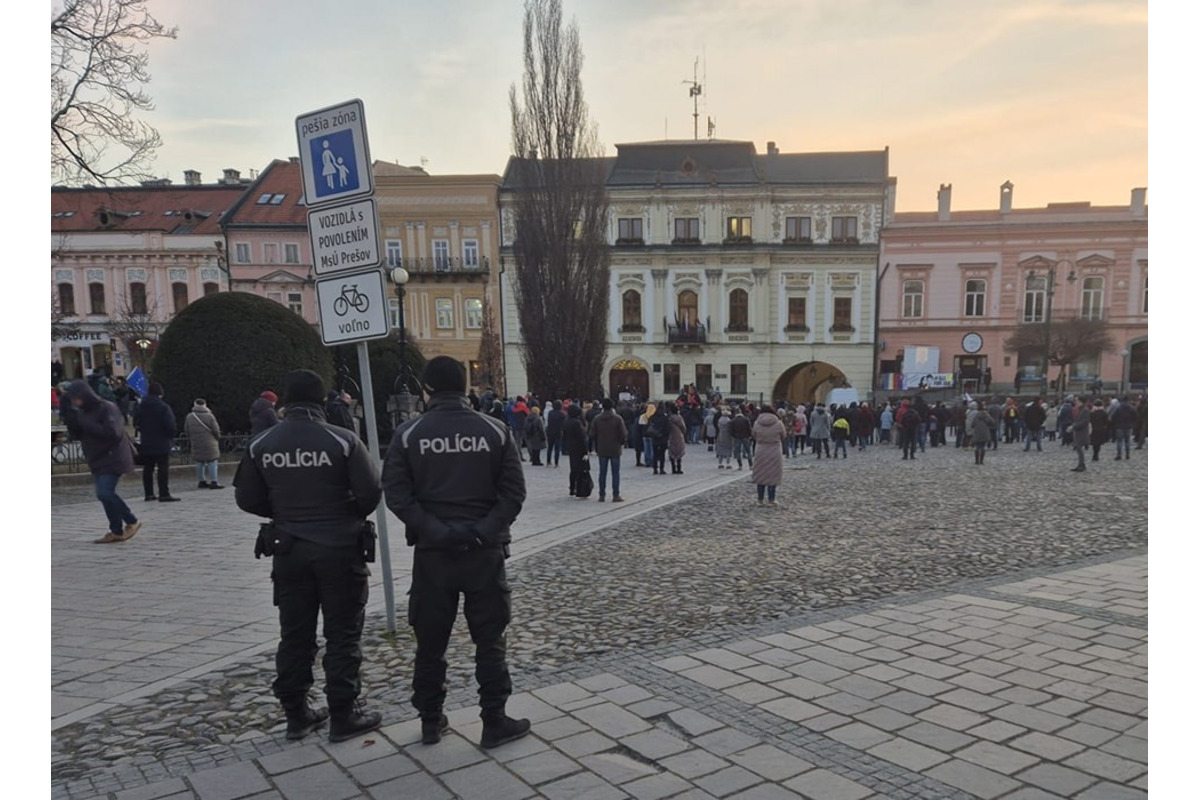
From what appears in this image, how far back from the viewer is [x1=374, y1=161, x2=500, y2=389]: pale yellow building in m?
42.3

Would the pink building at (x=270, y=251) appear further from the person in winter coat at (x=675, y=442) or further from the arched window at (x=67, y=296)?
the person in winter coat at (x=675, y=442)

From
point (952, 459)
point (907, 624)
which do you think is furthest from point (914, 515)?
point (952, 459)

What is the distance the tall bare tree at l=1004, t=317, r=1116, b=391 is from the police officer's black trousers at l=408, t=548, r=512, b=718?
133 ft

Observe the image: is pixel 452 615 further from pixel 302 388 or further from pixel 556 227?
pixel 556 227

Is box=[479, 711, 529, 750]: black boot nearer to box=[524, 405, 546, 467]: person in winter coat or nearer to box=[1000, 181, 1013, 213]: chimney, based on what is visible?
box=[524, 405, 546, 467]: person in winter coat

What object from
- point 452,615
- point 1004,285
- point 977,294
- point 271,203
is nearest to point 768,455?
point 452,615

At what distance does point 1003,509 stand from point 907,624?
6.60 metres

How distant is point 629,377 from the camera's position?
43188 mm

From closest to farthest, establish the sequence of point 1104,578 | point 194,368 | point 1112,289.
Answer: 1. point 1104,578
2. point 194,368
3. point 1112,289

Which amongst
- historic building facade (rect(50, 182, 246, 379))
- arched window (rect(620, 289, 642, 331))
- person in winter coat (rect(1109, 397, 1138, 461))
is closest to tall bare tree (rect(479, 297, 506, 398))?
arched window (rect(620, 289, 642, 331))

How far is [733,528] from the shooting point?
9633 mm

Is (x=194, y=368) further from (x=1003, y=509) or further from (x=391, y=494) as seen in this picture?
(x=1003, y=509)

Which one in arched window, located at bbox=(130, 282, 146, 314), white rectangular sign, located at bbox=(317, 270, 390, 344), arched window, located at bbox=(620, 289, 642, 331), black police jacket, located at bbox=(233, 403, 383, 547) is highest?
arched window, located at bbox=(130, 282, 146, 314)

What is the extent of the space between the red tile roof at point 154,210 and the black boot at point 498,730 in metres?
47.4
